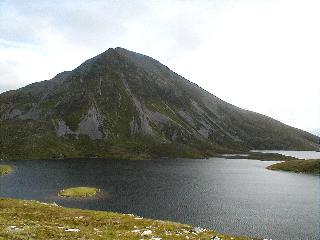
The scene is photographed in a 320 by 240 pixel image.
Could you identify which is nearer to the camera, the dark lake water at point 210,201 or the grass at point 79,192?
the dark lake water at point 210,201

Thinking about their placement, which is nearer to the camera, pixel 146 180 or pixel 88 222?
pixel 88 222

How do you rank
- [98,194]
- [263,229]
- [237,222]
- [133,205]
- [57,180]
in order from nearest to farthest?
[263,229]
[237,222]
[133,205]
[98,194]
[57,180]

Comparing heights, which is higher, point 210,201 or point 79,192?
point 79,192

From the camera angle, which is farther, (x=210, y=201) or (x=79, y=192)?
(x=79, y=192)

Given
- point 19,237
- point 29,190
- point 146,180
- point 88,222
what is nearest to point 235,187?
point 146,180

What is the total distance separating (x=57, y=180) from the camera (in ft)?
630

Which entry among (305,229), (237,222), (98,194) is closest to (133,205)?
(98,194)

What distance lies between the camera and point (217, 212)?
119m

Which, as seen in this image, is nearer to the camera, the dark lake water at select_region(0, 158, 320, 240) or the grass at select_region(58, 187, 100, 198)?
the dark lake water at select_region(0, 158, 320, 240)

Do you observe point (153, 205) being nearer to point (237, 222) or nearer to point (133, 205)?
point (133, 205)

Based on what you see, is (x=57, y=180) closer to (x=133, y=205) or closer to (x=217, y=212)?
(x=133, y=205)

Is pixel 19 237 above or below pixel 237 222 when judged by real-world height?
above

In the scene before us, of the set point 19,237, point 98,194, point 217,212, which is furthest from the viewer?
point 98,194

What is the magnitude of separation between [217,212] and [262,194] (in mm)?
49180
